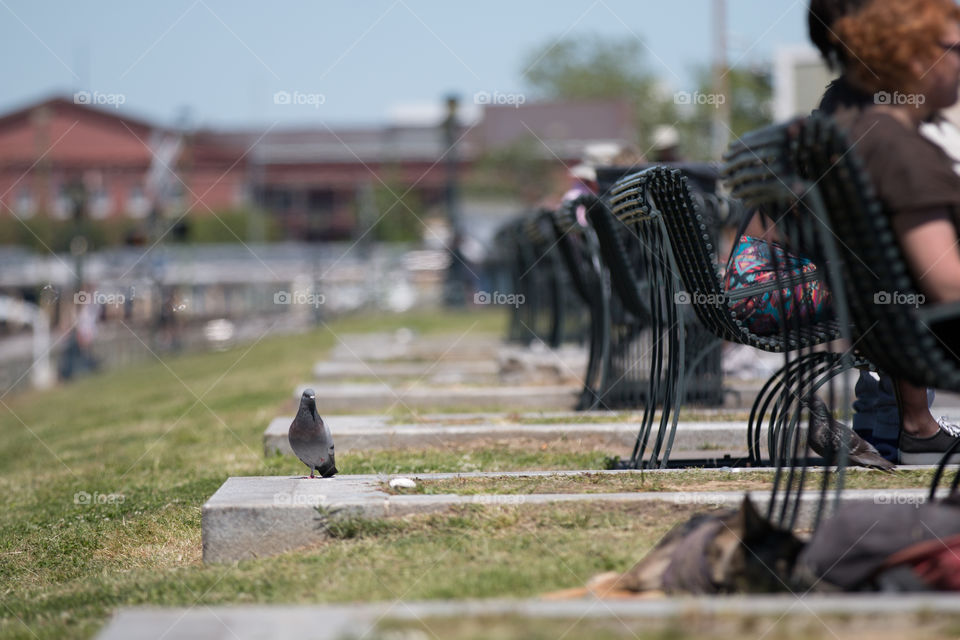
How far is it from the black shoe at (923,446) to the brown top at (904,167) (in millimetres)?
1712

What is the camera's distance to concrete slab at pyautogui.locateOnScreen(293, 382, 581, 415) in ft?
24.0

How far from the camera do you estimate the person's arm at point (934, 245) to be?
109 inches

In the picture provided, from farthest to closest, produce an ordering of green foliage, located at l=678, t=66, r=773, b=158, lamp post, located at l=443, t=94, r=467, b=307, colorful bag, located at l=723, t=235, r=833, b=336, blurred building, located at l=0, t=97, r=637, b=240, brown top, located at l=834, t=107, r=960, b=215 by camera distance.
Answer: blurred building, located at l=0, t=97, r=637, b=240
green foliage, located at l=678, t=66, r=773, b=158
lamp post, located at l=443, t=94, r=467, b=307
colorful bag, located at l=723, t=235, r=833, b=336
brown top, located at l=834, t=107, r=960, b=215

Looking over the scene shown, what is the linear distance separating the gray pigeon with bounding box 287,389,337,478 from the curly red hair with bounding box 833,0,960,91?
2.08 m

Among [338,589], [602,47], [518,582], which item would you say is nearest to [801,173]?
[518,582]

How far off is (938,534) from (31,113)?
300 feet

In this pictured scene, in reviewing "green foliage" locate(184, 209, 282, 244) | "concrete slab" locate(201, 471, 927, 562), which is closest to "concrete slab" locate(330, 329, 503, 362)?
"concrete slab" locate(201, 471, 927, 562)

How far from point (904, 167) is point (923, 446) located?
1817 mm

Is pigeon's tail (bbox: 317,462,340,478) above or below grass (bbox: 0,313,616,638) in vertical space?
above

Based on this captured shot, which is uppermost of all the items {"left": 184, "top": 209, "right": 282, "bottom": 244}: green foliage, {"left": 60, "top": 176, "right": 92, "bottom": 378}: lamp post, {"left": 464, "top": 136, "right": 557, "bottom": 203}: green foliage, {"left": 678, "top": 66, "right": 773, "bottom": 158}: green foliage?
{"left": 678, "top": 66, "right": 773, "bottom": 158}: green foliage

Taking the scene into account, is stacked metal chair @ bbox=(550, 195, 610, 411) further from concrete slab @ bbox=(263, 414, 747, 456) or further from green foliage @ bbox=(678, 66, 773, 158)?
green foliage @ bbox=(678, 66, 773, 158)

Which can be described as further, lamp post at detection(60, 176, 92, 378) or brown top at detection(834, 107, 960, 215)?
lamp post at detection(60, 176, 92, 378)

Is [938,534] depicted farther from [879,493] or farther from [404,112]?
[404,112]

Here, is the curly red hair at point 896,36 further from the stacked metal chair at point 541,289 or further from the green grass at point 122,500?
the stacked metal chair at point 541,289
